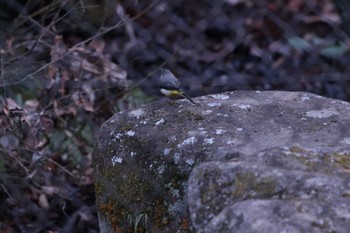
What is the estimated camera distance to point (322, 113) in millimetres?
2336

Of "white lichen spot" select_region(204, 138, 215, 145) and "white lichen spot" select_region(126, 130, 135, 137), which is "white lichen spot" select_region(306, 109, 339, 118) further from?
"white lichen spot" select_region(126, 130, 135, 137)

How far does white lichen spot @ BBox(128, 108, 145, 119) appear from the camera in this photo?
93.7 inches

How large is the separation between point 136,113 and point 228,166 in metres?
0.63

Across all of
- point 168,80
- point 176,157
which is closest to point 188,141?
point 176,157

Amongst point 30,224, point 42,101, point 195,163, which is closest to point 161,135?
point 195,163

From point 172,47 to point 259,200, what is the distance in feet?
8.69

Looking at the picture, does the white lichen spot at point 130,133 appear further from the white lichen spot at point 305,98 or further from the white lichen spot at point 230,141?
the white lichen spot at point 305,98

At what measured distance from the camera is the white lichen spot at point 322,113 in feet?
7.61

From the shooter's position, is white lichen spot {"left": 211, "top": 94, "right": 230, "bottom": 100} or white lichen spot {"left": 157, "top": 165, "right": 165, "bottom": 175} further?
white lichen spot {"left": 211, "top": 94, "right": 230, "bottom": 100}

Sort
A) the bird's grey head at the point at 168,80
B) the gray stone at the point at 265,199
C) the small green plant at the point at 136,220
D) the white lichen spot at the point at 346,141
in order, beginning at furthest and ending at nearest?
the bird's grey head at the point at 168,80
the small green plant at the point at 136,220
the white lichen spot at the point at 346,141
the gray stone at the point at 265,199

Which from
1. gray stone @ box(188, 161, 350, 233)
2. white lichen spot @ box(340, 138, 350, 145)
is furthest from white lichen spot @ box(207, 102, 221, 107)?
gray stone @ box(188, 161, 350, 233)

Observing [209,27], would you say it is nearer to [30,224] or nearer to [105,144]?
[30,224]

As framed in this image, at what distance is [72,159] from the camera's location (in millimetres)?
3176

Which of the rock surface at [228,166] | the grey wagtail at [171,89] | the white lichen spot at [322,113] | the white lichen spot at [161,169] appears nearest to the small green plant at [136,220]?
the rock surface at [228,166]
